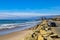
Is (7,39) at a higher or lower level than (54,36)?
lower

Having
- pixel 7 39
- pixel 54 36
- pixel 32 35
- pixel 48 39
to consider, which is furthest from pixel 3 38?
pixel 48 39

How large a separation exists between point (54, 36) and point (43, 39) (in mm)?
1190

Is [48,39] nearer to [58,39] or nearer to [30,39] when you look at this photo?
[58,39]

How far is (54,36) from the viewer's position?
8.96m

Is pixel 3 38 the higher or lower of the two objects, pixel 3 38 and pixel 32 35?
the lower

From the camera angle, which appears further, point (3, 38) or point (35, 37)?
point (3, 38)

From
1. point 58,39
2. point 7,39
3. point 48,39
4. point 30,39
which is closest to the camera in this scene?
point 48,39

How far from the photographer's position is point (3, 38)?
16359 mm

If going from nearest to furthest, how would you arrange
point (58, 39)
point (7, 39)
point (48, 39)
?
point (48, 39)
point (58, 39)
point (7, 39)

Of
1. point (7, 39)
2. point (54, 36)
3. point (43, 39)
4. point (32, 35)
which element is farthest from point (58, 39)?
point (7, 39)

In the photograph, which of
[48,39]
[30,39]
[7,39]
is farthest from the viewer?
[7,39]

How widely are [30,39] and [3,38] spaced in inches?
294

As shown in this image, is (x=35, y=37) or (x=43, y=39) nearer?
(x=43, y=39)

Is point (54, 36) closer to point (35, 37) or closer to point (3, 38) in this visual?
point (35, 37)
